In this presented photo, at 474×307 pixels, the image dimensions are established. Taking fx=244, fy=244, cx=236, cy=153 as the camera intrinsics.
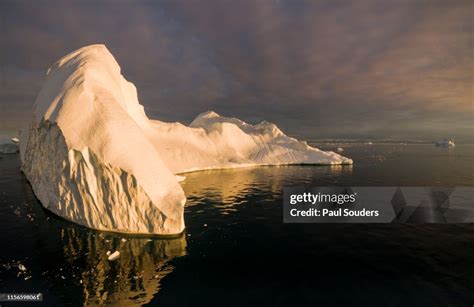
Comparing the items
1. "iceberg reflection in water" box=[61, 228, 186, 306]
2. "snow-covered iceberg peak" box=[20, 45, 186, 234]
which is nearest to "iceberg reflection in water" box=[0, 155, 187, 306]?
"iceberg reflection in water" box=[61, 228, 186, 306]

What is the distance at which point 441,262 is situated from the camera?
573 inches

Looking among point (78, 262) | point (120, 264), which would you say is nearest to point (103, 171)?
point (78, 262)

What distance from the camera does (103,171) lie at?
1838cm

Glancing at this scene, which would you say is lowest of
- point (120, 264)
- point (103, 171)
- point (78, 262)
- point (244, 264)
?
point (244, 264)

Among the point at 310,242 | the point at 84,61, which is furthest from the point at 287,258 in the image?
the point at 84,61

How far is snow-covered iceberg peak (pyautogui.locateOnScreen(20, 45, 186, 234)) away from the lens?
18109 mm

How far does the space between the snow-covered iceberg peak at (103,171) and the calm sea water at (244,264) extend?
1427mm

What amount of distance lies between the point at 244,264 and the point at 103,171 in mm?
12423

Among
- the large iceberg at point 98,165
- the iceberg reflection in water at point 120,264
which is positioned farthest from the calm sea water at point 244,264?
the large iceberg at point 98,165

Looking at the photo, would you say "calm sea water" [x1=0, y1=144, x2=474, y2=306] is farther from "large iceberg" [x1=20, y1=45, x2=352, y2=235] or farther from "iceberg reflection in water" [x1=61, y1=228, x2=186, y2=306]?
"large iceberg" [x1=20, y1=45, x2=352, y2=235]

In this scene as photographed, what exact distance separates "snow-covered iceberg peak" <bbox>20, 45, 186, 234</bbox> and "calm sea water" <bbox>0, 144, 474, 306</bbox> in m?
1.43

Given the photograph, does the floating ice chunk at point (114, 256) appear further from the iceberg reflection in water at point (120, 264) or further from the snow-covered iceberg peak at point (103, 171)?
the snow-covered iceberg peak at point (103, 171)

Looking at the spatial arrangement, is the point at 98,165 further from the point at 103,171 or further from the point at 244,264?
the point at 244,264

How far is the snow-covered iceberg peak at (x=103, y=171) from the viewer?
713 inches
